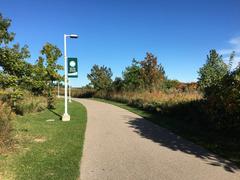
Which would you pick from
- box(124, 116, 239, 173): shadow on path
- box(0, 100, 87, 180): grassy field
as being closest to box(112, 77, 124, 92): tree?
box(124, 116, 239, 173): shadow on path

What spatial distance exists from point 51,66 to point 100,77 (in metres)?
24.2

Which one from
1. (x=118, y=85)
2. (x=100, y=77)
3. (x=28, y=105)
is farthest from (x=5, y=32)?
(x=100, y=77)

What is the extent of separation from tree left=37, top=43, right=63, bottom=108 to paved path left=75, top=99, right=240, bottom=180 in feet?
38.6

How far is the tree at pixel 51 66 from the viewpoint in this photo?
22.1 meters

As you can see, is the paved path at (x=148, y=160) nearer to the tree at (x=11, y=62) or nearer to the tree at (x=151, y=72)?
the tree at (x=11, y=62)

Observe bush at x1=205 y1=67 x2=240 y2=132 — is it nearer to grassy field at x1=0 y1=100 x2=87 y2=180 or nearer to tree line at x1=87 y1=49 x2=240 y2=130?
tree line at x1=87 y1=49 x2=240 y2=130

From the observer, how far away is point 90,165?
7074mm

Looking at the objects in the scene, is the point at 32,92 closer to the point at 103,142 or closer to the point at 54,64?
the point at 54,64

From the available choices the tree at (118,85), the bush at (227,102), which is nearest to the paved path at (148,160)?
the bush at (227,102)

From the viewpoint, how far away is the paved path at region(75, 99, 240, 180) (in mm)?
6312

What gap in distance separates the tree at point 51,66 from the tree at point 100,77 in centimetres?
2011

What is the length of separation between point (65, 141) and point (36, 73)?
32.3ft

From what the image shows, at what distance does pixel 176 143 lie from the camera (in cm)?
963

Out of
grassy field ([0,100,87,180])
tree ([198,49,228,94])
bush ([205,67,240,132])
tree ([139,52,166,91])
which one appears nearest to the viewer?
grassy field ([0,100,87,180])
